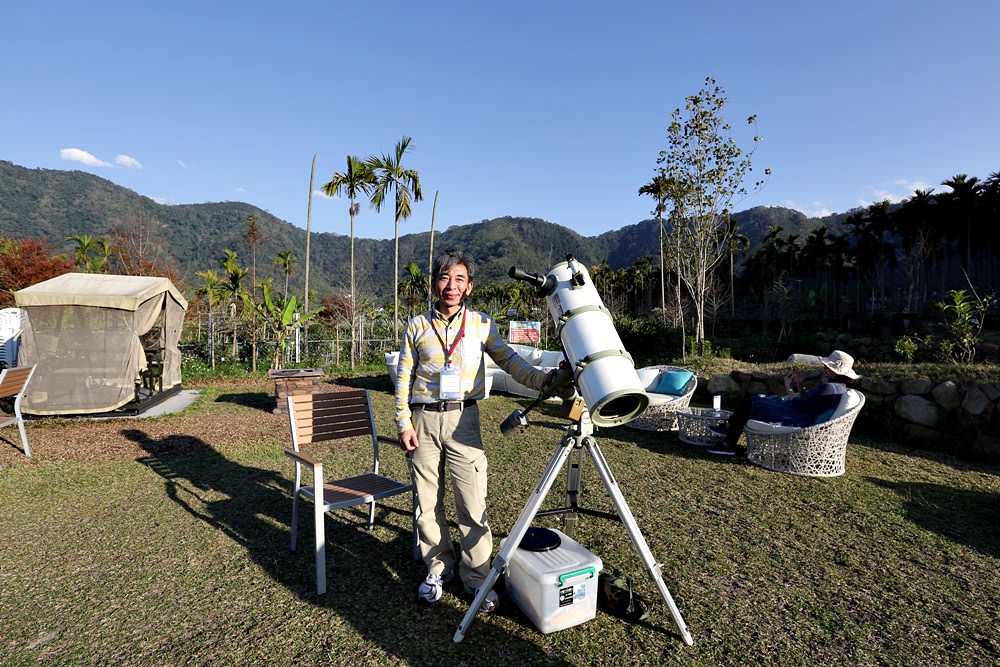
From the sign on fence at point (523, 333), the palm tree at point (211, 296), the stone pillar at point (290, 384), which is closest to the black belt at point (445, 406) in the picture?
the stone pillar at point (290, 384)

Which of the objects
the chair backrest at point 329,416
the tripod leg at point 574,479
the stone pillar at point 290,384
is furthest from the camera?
the stone pillar at point 290,384

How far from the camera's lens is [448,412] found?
257 centimetres

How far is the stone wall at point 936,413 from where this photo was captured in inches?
217

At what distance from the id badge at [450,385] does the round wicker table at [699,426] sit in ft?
14.0

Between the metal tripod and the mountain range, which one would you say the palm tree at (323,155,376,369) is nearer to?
the metal tripod

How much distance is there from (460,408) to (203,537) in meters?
2.24

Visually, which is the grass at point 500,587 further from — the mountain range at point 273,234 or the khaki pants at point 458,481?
the mountain range at point 273,234

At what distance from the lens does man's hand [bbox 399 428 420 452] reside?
2.50 m

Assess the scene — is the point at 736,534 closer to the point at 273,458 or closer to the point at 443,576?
the point at 443,576

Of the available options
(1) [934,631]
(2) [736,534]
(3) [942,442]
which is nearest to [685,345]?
(3) [942,442]

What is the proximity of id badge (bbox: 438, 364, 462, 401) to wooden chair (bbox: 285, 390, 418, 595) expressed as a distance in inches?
28.4

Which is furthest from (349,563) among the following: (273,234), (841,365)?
(273,234)

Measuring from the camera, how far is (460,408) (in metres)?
2.59

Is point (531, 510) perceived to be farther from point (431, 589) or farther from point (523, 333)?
point (523, 333)
